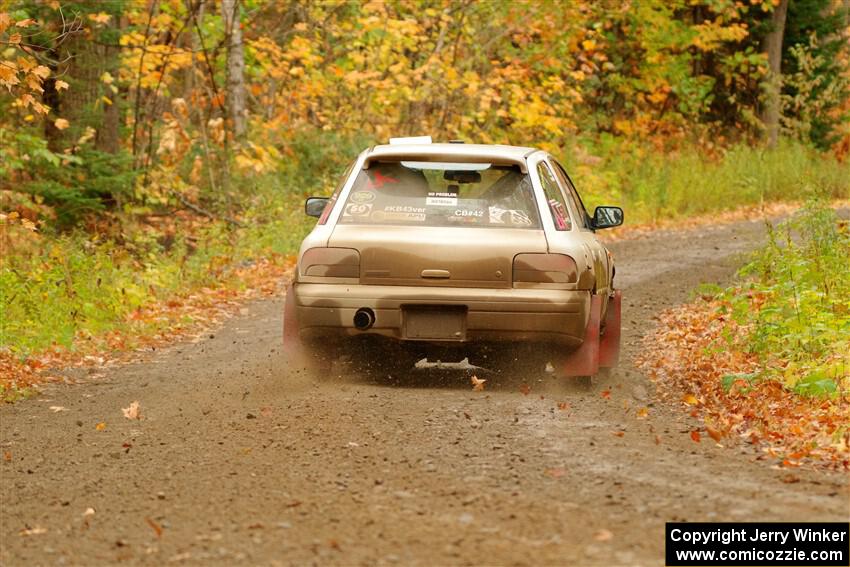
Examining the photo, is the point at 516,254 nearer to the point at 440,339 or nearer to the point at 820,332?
the point at 440,339

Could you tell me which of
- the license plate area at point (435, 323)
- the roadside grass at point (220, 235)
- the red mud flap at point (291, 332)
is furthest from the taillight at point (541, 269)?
the roadside grass at point (220, 235)

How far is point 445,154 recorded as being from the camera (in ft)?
29.8

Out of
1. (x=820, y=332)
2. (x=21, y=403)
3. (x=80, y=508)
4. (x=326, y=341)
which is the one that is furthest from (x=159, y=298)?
(x=80, y=508)

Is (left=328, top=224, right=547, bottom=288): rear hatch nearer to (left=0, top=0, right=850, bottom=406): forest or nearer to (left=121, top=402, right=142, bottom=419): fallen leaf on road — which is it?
(left=121, top=402, right=142, bottom=419): fallen leaf on road

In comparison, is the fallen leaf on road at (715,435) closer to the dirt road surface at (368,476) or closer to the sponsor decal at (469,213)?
the dirt road surface at (368,476)

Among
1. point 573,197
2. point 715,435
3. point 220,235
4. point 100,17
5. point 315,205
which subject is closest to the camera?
point 715,435

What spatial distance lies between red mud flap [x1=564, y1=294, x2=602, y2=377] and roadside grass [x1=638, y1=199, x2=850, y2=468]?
72 centimetres

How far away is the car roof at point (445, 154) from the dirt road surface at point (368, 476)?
5.24 ft

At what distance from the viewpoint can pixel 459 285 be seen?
28.2ft

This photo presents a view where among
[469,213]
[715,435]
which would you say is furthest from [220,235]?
[715,435]

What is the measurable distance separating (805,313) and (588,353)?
1947mm

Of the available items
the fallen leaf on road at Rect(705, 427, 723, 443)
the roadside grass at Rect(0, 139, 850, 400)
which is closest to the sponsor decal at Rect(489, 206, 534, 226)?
the fallen leaf on road at Rect(705, 427, 723, 443)

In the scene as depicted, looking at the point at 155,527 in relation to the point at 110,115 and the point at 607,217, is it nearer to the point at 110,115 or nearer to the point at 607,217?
the point at 607,217

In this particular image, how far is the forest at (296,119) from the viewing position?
1426 centimetres
